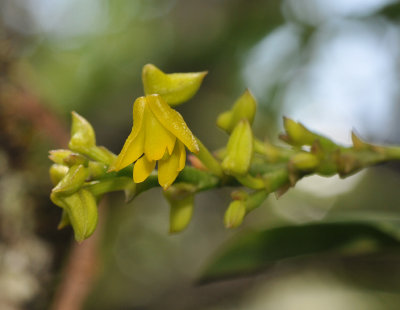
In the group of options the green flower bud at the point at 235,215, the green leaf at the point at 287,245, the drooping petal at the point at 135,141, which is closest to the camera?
the drooping petal at the point at 135,141

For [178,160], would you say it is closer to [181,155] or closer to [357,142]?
[181,155]

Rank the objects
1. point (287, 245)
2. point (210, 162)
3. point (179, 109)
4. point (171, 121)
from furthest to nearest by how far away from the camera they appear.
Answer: point (179, 109)
point (287, 245)
point (210, 162)
point (171, 121)

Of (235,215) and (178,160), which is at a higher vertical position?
(178,160)

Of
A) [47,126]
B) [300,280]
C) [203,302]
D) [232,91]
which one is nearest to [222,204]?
[232,91]

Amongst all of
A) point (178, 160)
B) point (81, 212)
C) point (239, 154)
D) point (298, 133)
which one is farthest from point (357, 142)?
point (81, 212)

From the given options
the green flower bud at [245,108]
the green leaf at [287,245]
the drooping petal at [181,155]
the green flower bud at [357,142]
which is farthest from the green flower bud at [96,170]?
the green leaf at [287,245]

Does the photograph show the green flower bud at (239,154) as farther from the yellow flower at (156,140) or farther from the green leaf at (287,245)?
the green leaf at (287,245)

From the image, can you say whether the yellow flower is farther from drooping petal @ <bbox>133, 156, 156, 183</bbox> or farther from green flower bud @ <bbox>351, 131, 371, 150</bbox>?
green flower bud @ <bbox>351, 131, 371, 150</bbox>

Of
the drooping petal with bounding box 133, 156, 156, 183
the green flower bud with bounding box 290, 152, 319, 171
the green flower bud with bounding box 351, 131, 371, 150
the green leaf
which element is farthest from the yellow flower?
the green leaf
